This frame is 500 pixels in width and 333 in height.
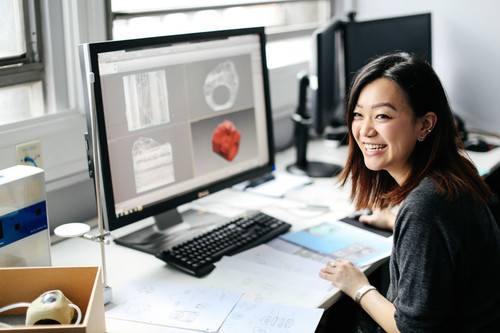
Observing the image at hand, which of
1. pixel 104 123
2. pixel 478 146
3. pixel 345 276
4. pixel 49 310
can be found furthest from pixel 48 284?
pixel 478 146

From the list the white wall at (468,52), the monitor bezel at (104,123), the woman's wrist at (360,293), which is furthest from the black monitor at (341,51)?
the woman's wrist at (360,293)

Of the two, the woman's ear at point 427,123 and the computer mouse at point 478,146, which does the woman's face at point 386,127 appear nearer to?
the woman's ear at point 427,123

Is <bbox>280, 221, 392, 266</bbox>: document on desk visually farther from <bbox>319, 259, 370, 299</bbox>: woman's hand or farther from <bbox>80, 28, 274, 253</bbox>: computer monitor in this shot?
<bbox>80, 28, 274, 253</bbox>: computer monitor

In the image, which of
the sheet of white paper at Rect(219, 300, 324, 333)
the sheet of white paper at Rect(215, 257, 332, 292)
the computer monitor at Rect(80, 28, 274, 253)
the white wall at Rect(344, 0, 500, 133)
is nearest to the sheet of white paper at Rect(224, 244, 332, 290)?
the sheet of white paper at Rect(215, 257, 332, 292)

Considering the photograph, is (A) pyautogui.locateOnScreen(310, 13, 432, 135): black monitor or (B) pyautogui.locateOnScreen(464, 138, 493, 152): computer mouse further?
(B) pyautogui.locateOnScreen(464, 138, 493, 152): computer mouse

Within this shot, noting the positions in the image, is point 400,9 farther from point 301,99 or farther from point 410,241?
point 410,241

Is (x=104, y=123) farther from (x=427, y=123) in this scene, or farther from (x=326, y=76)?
(x=326, y=76)

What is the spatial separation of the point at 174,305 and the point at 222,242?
0.30 meters

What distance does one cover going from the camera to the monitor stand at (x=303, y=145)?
2.12 m

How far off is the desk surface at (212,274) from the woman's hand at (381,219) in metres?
0.10

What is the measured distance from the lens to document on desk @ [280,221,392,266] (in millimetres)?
1435

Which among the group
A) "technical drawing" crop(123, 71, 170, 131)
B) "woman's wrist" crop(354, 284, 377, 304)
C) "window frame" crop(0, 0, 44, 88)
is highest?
"window frame" crop(0, 0, 44, 88)

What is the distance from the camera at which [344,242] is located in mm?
1510

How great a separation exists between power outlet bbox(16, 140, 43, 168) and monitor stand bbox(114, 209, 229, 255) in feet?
1.00
